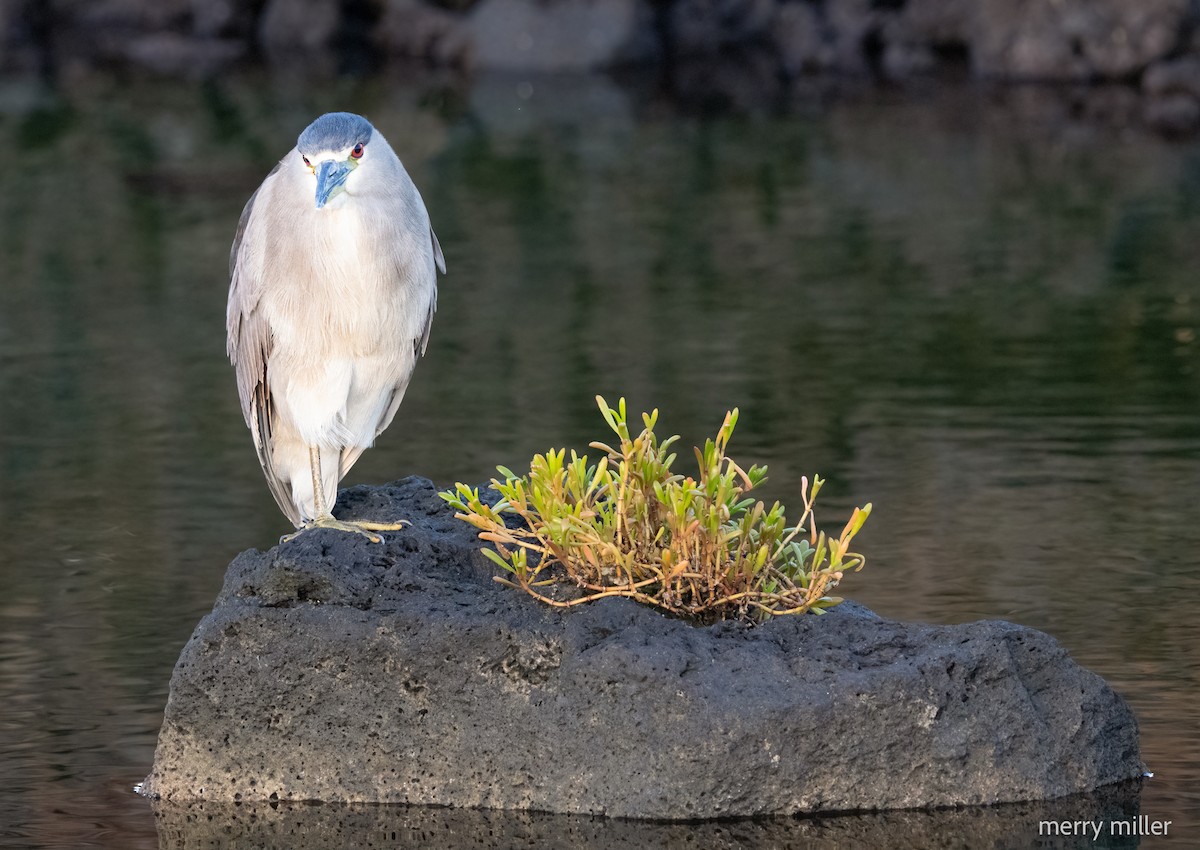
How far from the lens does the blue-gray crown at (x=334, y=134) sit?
570 centimetres

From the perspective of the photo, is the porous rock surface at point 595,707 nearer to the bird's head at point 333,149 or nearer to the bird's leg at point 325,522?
the bird's leg at point 325,522

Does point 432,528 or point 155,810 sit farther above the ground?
point 432,528

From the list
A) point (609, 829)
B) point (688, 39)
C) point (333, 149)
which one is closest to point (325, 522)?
point (333, 149)

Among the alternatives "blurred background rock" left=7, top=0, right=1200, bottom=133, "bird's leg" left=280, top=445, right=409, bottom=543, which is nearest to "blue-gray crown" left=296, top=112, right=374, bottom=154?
"bird's leg" left=280, top=445, right=409, bottom=543

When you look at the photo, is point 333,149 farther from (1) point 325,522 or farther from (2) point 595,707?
(2) point 595,707

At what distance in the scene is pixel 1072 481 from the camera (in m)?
8.34

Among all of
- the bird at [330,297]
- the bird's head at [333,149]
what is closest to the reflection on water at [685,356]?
the bird at [330,297]

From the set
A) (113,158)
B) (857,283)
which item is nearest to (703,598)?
(857,283)

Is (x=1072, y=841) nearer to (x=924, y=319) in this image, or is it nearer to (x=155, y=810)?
(x=155, y=810)

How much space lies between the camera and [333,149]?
18.7 ft

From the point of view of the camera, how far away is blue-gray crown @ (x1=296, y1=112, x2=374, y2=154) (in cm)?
570

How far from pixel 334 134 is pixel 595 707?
1.62 metres

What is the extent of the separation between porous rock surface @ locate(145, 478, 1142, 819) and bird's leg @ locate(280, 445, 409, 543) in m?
0.14

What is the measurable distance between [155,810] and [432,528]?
1035 millimetres
